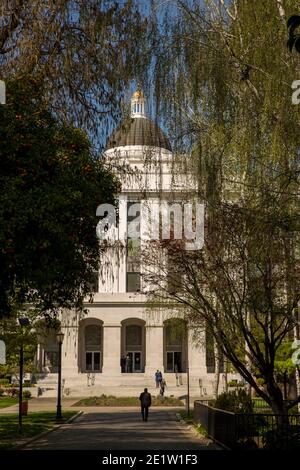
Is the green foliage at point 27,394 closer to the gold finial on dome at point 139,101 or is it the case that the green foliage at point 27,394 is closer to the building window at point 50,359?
the building window at point 50,359

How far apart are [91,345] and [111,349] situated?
4.16 meters

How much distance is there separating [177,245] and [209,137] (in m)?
11.8

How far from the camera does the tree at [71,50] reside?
45.1ft

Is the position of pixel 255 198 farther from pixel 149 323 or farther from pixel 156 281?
pixel 149 323

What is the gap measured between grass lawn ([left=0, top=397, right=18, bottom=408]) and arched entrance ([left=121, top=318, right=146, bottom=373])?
21.7 m

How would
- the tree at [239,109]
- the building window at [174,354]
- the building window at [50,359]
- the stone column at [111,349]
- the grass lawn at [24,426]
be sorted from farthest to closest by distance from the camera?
the building window at [174,354], the building window at [50,359], the stone column at [111,349], the grass lawn at [24,426], the tree at [239,109]

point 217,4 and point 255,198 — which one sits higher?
point 217,4

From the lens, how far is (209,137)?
12.2 meters

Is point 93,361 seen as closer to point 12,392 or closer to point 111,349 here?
point 111,349

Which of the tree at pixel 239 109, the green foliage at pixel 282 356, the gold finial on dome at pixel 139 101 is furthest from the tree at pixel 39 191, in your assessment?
the green foliage at pixel 282 356

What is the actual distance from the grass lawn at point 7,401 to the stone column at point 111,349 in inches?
709

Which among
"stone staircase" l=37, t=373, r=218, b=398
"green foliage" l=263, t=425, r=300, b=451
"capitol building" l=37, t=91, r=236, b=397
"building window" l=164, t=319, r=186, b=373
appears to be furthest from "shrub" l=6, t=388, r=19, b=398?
"green foliage" l=263, t=425, r=300, b=451

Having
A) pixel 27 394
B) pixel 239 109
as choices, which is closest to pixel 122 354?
pixel 27 394
